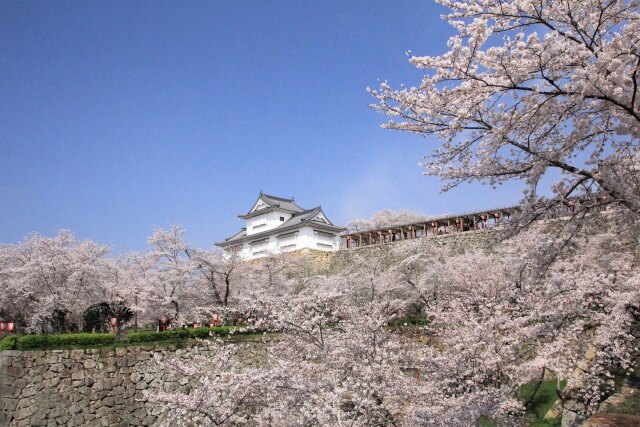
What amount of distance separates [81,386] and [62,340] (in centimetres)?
139

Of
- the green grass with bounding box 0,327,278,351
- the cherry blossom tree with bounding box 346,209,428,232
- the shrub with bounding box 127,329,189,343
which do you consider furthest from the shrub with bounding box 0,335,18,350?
the cherry blossom tree with bounding box 346,209,428,232

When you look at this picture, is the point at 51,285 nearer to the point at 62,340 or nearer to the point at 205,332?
the point at 62,340

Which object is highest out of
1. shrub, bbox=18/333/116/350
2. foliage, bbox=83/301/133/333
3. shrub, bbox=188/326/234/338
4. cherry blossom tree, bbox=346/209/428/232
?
cherry blossom tree, bbox=346/209/428/232

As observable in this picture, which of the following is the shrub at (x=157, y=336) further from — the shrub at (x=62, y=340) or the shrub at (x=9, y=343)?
the shrub at (x=9, y=343)

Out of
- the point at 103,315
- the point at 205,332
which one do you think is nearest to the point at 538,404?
the point at 205,332

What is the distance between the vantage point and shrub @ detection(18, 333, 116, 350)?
12.3 m

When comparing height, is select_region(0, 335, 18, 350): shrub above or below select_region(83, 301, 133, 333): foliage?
below

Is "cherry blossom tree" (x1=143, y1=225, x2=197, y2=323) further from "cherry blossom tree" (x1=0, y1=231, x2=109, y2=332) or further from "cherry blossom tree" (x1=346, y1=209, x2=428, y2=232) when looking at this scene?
"cherry blossom tree" (x1=346, y1=209, x2=428, y2=232)

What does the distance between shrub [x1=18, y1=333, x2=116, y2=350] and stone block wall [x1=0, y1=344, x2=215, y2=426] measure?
0.24 m

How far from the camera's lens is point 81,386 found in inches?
491

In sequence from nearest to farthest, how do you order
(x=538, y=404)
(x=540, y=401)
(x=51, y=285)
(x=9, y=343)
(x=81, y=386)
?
(x=538, y=404) → (x=540, y=401) → (x=9, y=343) → (x=81, y=386) → (x=51, y=285)

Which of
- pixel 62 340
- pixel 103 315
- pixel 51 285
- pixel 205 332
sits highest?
pixel 51 285

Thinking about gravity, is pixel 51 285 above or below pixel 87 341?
above

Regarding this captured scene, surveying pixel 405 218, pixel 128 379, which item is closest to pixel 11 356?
pixel 128 379
